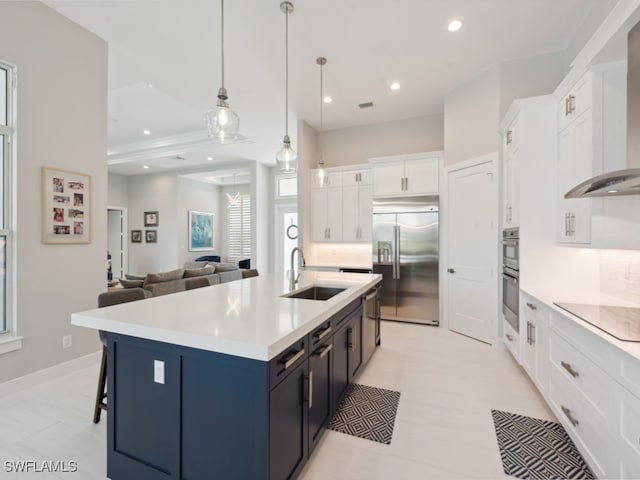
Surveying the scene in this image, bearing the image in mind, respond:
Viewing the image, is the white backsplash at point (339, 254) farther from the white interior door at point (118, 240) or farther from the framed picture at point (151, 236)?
the white interior door at point (118, 240)

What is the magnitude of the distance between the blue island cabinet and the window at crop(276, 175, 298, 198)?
698cm

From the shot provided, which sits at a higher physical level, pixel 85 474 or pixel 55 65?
pixel 55 65

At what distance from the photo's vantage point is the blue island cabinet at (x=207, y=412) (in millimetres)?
1252

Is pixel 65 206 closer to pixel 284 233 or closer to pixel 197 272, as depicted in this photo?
pixel 197 272

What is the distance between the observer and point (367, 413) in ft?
7.39

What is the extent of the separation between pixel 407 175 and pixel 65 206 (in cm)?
430

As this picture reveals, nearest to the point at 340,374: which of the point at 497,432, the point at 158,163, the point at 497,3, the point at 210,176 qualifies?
the point at 497,432

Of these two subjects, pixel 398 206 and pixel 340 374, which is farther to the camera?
A: pixel 398 206

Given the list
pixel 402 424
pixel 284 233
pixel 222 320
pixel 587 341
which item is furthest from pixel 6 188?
pixel 284 233

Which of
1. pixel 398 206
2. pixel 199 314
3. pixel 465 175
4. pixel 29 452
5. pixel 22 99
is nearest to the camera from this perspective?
pixel 199 314

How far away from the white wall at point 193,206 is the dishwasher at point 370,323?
275 inches

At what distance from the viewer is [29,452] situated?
1.84 meters

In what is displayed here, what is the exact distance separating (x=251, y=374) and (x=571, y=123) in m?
2.97

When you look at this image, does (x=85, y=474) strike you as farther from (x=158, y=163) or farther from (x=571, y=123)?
(x=158, y=163)
